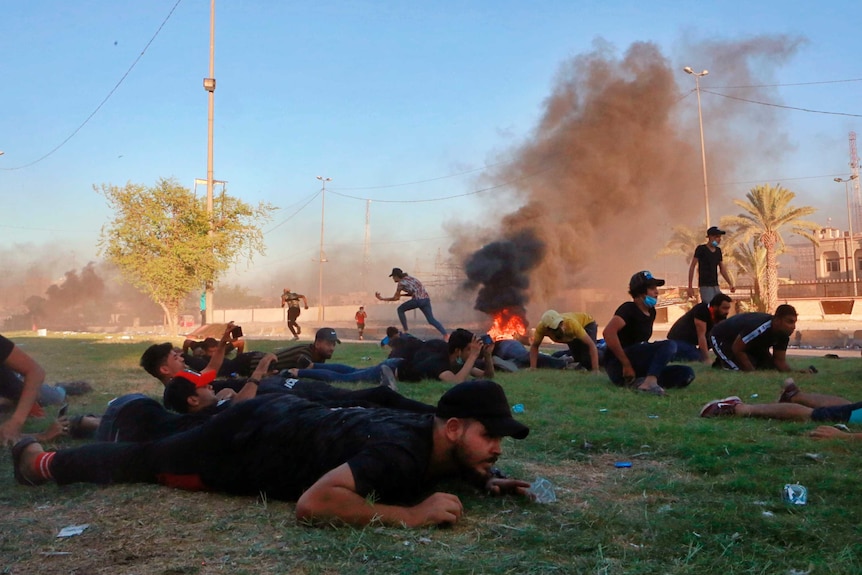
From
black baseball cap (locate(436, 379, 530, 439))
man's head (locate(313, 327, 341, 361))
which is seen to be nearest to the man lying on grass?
black baseball cap (locate(436, 379, 530, 439))

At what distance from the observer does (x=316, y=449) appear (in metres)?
3.05

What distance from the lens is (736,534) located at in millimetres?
2629

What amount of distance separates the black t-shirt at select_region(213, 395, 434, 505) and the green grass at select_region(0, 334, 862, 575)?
138 mm

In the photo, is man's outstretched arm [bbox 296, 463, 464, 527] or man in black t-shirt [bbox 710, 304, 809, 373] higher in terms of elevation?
man in black t-shirt [bbox 710, 304, 809, 373]

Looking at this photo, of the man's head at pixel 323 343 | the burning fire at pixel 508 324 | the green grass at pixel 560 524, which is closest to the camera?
the green grass at pixel 560 524

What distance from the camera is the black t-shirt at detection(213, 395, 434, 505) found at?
9.26 ft

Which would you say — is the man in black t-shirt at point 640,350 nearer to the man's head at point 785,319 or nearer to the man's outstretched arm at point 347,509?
the man's head at point 785,319

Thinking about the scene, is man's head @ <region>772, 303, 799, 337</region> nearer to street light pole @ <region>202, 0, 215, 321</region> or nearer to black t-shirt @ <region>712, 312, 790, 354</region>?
black t-shirt @ <region>712, 312, 790, 354</region>

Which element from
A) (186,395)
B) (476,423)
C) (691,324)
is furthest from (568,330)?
(476,423)

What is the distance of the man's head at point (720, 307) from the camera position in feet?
32.1

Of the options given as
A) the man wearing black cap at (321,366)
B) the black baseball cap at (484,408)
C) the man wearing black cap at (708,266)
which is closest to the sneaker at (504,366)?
the man wearing black cap at (321,366)

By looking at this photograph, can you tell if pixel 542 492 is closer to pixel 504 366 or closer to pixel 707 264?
pixel 504 366

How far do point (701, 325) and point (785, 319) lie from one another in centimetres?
237

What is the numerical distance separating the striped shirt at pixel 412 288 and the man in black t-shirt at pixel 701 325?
6.24 meters
